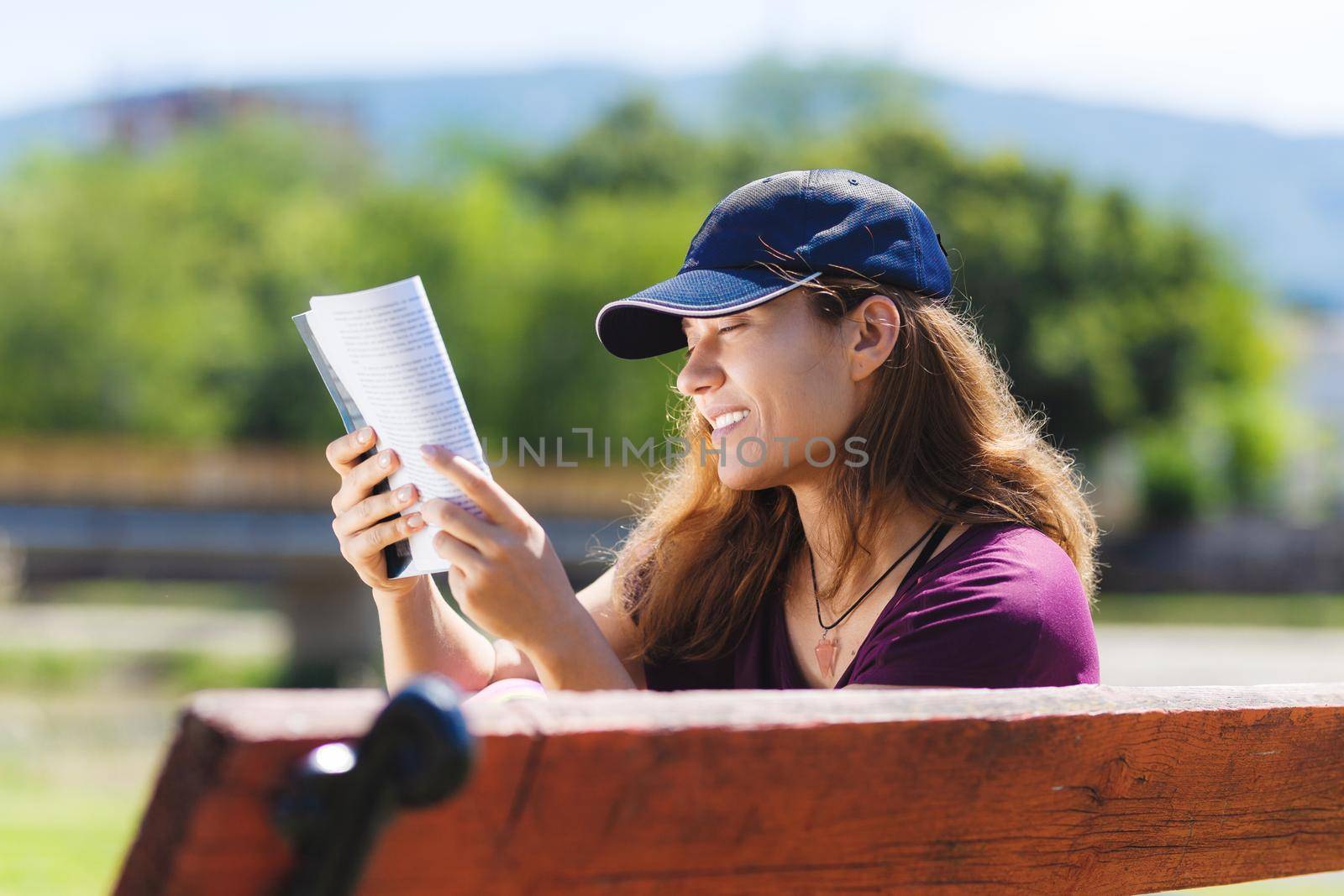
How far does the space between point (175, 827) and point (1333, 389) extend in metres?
63.1

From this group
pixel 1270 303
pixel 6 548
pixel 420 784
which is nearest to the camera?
pixel 420 784

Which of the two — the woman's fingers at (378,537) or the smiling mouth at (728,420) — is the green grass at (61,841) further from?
the smiling mouth at (728,420)

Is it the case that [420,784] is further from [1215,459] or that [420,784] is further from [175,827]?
[1215,459]

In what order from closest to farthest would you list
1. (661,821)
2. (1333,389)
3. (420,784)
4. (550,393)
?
(420,784), (661,821), (550,393), (1333,389)

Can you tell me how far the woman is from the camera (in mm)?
2020

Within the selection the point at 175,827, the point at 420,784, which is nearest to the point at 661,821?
the point at 420,784

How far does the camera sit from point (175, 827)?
986mm

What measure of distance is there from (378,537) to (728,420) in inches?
24.6

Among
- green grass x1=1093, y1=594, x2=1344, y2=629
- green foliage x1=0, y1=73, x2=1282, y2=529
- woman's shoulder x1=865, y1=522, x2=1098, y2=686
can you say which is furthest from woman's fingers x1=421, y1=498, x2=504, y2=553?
green foliage x1=0, y1=73, x2=1282, y2=529

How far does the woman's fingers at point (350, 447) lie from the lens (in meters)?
2.08

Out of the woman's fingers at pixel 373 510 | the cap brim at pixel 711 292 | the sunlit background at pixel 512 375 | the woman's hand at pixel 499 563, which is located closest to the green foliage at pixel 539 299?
the sunlit background at pixel 512 375

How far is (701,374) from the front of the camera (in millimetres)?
2377

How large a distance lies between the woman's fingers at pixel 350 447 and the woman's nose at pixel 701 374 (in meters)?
0.55

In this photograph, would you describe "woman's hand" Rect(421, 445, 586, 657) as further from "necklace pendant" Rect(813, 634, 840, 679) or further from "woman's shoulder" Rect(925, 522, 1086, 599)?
"necklace pendant" Rect(813, 634, 840, 679)
